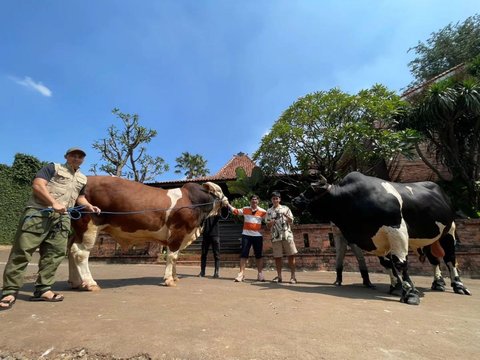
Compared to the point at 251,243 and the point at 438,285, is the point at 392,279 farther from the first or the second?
the point at 251,243

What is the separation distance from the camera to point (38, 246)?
12.2 feet

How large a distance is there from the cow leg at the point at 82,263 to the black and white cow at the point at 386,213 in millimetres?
3357

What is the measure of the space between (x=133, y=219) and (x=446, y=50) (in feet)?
83.1

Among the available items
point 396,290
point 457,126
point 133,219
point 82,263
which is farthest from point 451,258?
point 457,126

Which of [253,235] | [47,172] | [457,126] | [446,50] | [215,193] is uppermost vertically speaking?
[446,50]

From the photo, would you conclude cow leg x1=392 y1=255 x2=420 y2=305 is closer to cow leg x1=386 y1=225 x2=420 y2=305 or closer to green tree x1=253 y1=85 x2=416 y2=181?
cow leg x1=386 y1=225 x2=420 y2=305

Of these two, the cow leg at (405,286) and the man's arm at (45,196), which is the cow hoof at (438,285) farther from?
the man's arm at (45,196)

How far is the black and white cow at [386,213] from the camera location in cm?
473

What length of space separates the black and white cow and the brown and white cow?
1.95 m

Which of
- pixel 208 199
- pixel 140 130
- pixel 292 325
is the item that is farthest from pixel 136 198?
pixel 140 130

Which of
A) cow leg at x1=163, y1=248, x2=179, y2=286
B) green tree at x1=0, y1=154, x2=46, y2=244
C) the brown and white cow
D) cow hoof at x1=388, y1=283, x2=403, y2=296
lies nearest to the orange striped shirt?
the brown and white cow

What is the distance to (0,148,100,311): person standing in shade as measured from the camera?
11.3 ft

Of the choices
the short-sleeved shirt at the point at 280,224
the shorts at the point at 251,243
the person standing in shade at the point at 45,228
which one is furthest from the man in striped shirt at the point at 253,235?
the person standing in shade at the point at 45,228

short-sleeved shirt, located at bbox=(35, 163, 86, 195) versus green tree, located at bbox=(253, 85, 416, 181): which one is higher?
green tree, located at bbox=(253, 85, 416, 181)
